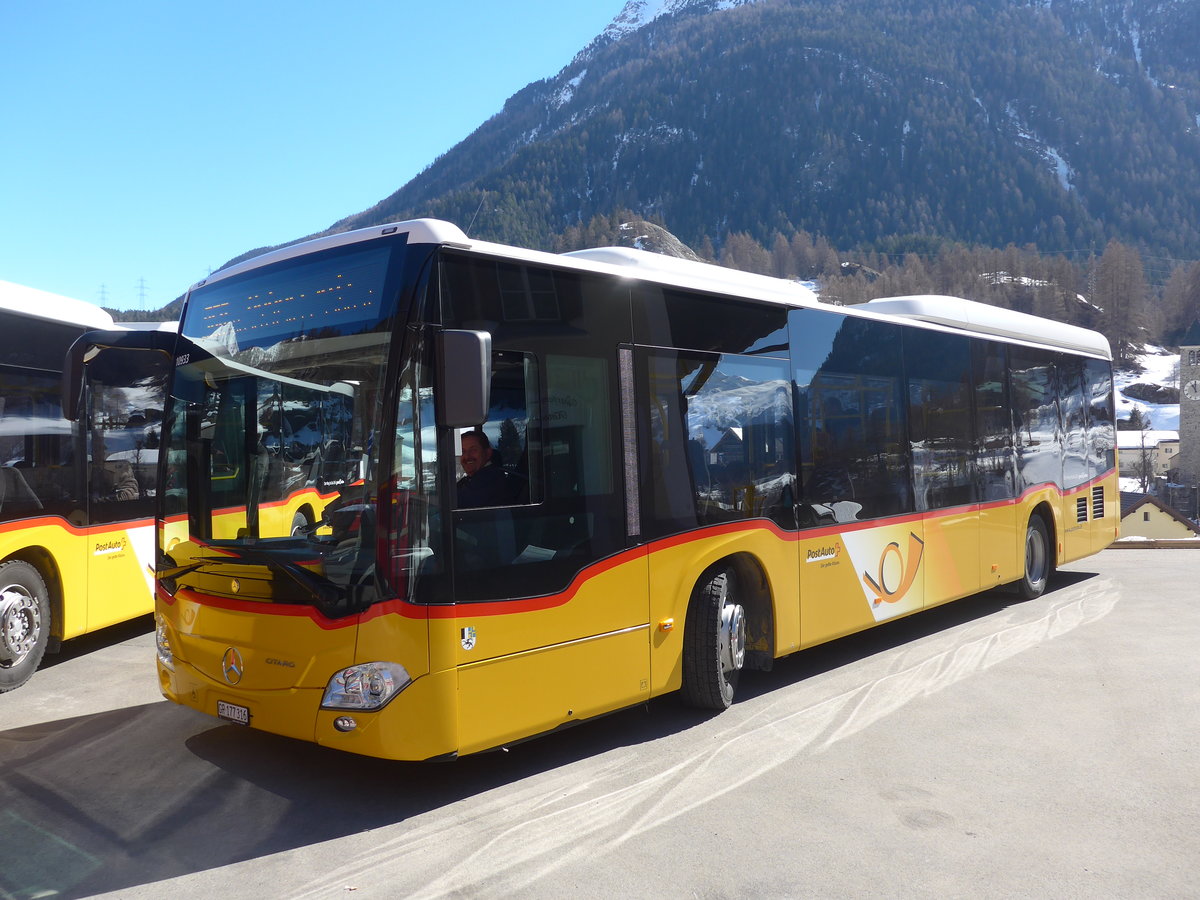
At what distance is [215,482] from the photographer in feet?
17.6

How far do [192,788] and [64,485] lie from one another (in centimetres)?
384

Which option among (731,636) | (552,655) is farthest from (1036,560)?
(552,655)

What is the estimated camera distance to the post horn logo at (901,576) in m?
7.98

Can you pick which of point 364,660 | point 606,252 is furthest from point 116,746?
point 606,252

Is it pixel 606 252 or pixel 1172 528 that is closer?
pixel 606 252

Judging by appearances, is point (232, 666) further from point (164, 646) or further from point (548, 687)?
point (548, 687)

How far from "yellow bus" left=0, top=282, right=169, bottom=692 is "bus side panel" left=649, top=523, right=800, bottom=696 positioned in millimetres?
5013

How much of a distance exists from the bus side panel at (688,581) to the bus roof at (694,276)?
1.66 meters

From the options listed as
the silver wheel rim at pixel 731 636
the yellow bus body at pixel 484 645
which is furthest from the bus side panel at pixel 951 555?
the silver wheel rim at pixel 731 636

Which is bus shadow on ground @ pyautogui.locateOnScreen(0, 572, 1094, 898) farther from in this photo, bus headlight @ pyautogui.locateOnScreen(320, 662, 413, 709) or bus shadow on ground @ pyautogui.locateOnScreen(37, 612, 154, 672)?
bus shadow on ground @ pyautogui.locateOnScreen(37, 612, 154, 672)

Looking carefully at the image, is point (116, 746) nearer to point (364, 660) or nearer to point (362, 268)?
point (364, 660)

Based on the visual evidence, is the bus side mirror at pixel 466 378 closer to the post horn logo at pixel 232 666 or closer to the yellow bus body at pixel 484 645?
the yellow bus body at pixel 484 645

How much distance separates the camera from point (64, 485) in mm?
7934

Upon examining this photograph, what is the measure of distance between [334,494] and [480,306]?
3.84 feet
